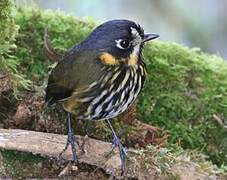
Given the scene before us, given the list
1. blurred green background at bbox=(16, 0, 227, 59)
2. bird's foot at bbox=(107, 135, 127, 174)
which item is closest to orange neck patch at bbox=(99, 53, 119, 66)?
bird's foot at bbox=(107, 135, 127, 174)

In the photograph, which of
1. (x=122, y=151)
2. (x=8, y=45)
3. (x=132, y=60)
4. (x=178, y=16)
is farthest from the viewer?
(x=178, y=16)

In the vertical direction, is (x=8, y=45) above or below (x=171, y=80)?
below

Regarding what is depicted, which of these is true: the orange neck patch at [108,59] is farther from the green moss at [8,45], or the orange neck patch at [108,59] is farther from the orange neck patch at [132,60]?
the green moss at [8,45]

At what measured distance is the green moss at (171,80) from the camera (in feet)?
12.2

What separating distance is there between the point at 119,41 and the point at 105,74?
0.17 metres

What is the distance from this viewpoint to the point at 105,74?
3221 millimetres

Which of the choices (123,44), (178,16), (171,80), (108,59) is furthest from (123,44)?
(178,16)

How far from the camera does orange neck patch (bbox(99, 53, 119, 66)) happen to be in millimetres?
3234

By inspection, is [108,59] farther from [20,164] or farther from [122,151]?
[20,164]

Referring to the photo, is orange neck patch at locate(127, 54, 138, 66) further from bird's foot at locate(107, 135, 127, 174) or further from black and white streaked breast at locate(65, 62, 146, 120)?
bird's foot at locate(107, 135, 127, 174)

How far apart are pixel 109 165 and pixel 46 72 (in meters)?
0.89

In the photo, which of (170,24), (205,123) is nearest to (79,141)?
(205,123)

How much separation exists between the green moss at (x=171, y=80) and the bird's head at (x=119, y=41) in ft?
1.84

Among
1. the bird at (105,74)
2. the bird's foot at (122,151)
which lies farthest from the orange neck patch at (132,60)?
the bird's foot at (122,151)
